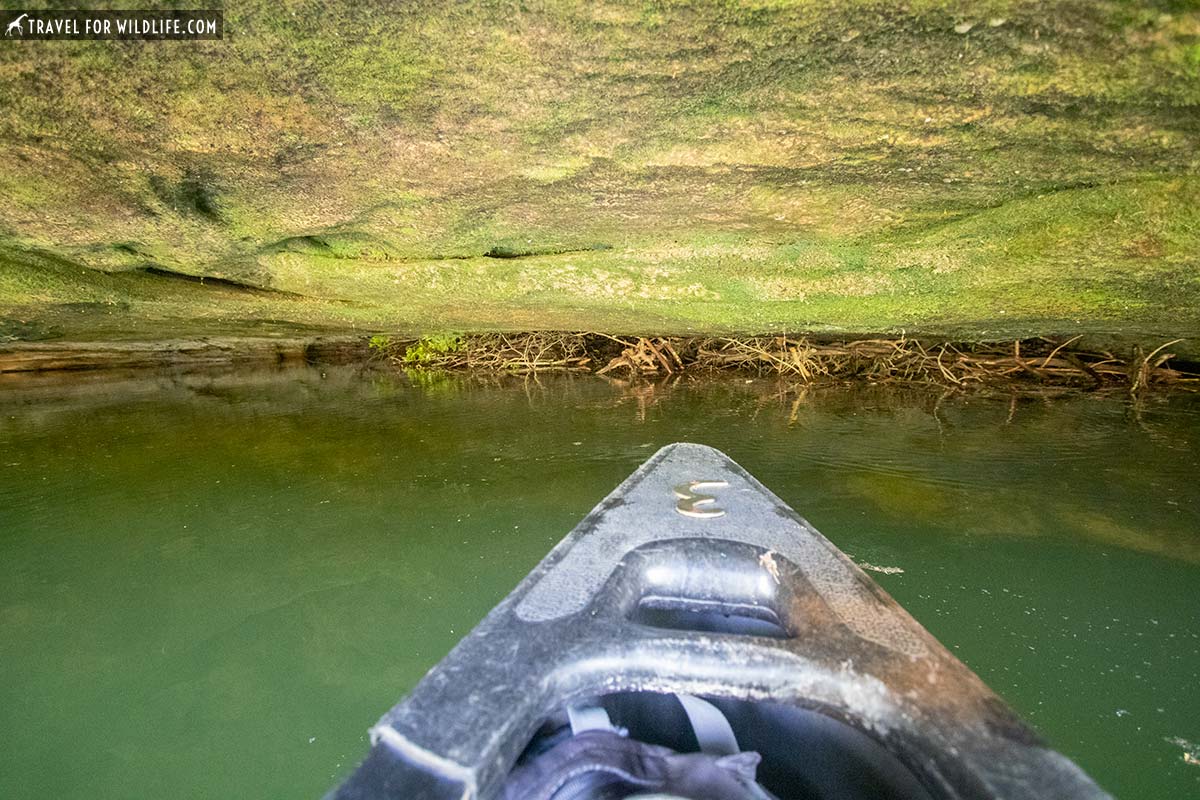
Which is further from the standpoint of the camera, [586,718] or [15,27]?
[15,27]

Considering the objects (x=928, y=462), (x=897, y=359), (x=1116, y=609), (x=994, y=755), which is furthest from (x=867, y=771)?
(x=897, y=359)

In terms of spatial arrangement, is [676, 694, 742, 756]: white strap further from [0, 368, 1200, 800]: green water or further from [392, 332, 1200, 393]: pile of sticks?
[392, 332, 1200, 393]: pile of sticks

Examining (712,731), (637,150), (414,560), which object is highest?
(637,150)

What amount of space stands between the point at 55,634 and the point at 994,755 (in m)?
2.06

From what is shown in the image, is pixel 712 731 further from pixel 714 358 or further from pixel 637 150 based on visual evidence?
pixel 714 358

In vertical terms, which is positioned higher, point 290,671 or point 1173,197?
point 1173,197

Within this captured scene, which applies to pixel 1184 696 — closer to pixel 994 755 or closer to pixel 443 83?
pixel 994 755

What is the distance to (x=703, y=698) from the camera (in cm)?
89

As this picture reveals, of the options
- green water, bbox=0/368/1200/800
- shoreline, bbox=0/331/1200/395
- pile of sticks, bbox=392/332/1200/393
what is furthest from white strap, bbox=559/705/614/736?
pile of sticks, bbox=392/332/1200/393

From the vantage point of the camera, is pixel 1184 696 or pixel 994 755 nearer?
pixel 994 755

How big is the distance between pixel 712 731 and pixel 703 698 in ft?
0.19

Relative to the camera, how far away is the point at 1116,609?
1.46 metres

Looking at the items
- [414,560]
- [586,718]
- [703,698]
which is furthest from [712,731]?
[414,560]

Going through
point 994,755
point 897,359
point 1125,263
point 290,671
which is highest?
point 1125,263
